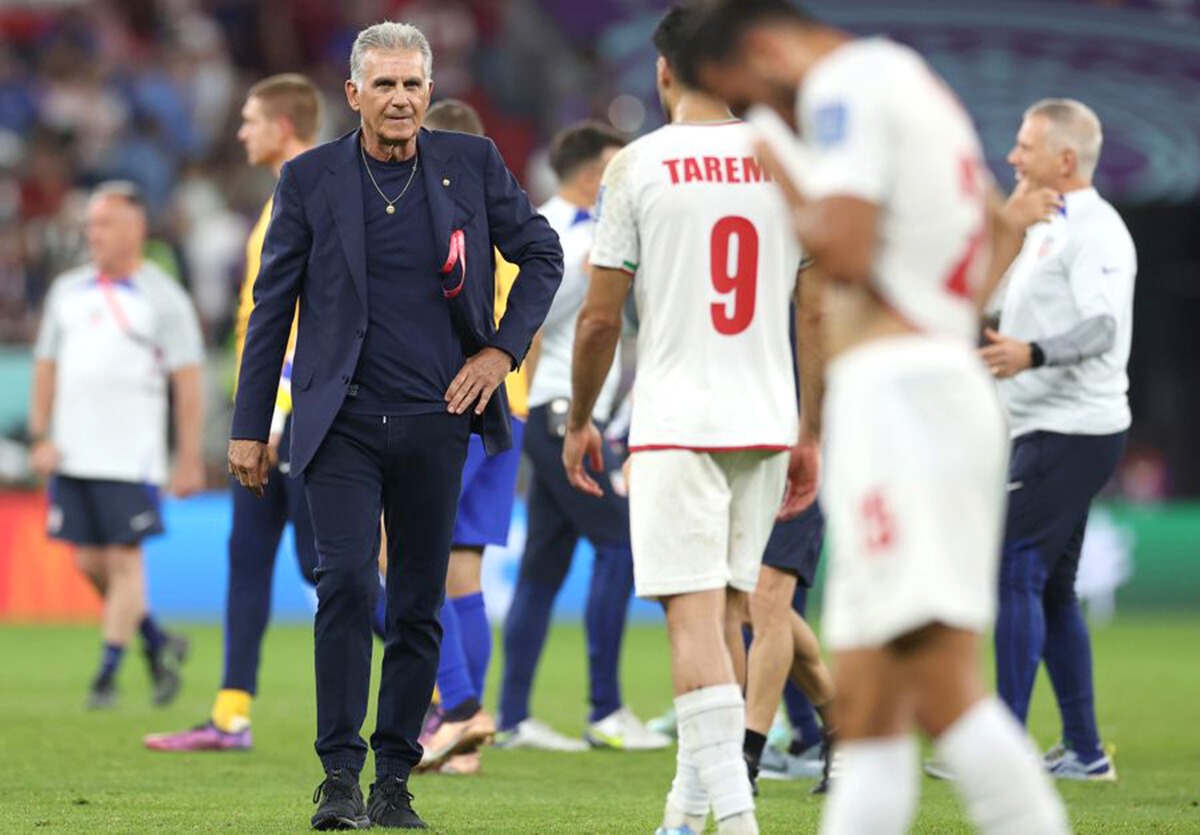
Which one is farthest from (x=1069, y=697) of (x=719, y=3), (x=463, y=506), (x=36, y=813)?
(x=719, y=3)

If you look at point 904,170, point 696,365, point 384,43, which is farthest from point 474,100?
point 904,170

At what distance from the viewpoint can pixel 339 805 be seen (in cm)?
668

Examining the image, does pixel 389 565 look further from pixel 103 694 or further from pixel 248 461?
pixel 103 694

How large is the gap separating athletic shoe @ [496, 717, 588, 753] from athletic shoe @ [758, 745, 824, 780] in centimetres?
107

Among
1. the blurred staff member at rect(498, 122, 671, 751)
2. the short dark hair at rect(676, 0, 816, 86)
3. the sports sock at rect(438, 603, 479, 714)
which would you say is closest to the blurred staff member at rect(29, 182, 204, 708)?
the blurred staff member at rect(498, 122, 671, 751)

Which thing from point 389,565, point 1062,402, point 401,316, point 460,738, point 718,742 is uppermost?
point 401,316

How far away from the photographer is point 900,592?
4344 mm

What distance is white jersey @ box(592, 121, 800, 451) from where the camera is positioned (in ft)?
20.3

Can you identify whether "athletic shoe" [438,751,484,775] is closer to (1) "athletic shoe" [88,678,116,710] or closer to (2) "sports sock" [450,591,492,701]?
(2) "sports sock" [450,591,492,701]

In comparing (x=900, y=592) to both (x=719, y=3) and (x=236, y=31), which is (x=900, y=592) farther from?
(x=236, y=31)

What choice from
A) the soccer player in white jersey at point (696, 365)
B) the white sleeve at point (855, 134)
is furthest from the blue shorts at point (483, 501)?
the white sleeve at point (855, 134)

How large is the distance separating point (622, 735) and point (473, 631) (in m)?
1.29

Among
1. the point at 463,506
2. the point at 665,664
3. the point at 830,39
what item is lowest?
the point at 665,664

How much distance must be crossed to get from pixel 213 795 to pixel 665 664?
23.7 ft
